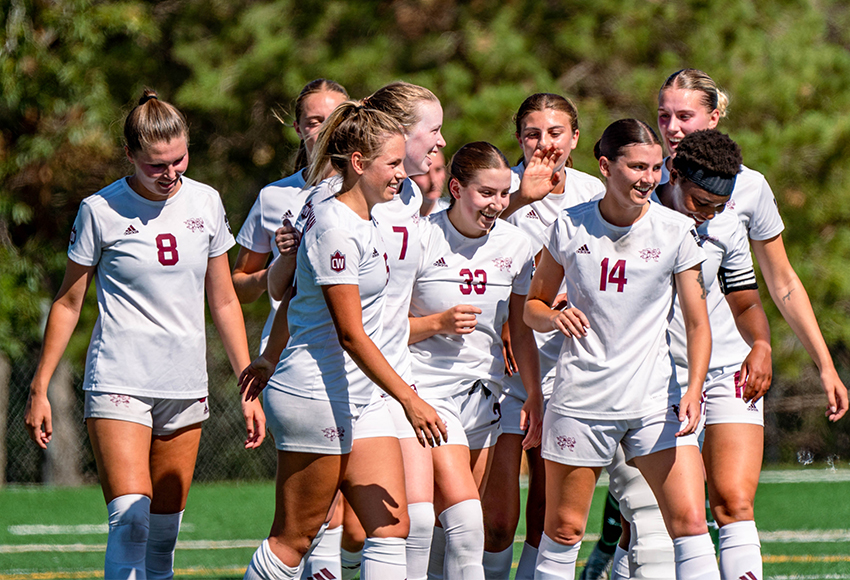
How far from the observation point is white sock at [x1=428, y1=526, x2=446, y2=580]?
483 cm

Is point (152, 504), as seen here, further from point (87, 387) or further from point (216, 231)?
point (216, 231)

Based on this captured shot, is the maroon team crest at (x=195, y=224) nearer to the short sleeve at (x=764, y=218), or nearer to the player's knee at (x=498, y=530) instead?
the player's knee at (x=498, y=530)

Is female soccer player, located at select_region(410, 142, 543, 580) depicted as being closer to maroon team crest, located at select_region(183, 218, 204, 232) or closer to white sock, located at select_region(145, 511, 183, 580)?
maroon team crest, located at select_region(183, 218, 204, 232)

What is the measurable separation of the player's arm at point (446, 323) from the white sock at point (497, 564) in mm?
1064

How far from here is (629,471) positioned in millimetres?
4465

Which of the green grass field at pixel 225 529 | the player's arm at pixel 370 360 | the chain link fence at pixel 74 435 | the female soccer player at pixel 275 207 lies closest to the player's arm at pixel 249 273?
the female soccer player at pixel 275 207

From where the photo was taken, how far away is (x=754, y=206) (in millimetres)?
4574

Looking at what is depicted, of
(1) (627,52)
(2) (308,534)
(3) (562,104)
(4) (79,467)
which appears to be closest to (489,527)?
(2) (308,534)

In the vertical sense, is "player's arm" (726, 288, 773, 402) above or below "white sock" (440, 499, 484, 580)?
above

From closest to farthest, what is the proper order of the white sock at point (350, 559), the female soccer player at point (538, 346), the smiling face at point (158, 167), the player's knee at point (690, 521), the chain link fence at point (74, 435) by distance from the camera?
1. the player's knee at point (690, 521)
2. the smiling face at point (158, 167)
3. the female soccer player at point (538, 346)
4. the white sock at point (350, 559)
5. the chain link fence at point (74, 435)

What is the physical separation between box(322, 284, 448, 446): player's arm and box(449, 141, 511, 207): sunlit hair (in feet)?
3.61

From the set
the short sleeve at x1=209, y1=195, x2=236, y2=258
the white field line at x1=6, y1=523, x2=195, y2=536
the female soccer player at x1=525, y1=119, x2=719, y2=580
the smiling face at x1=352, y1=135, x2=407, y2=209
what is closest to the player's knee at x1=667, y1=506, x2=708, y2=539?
the female soccer player at x1=525, y1=119, x2=719, y2=580

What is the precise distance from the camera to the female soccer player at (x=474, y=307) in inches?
177

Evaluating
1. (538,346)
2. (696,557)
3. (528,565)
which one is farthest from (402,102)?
(528,565)
